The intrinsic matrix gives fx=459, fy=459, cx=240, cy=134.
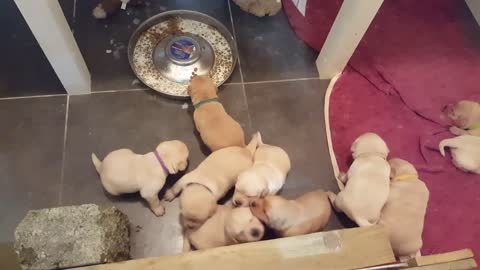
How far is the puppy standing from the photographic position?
1.32 metres

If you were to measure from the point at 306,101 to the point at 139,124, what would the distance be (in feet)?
1.91

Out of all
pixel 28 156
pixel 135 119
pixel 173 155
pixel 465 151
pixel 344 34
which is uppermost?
pixel 344 34

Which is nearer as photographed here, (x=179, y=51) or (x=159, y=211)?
(x=159, y=211)

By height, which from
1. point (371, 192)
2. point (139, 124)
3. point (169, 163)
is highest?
point (371, 192)

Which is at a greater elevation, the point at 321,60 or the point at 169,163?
the point at 321,60

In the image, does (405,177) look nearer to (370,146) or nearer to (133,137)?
(370,146)

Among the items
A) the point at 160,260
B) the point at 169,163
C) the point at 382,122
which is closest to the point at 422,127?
the point at 382,122

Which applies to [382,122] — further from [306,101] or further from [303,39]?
[303,39]

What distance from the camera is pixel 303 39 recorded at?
174cm

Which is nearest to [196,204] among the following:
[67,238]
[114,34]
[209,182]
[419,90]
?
[209,182]

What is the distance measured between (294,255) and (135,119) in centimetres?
74

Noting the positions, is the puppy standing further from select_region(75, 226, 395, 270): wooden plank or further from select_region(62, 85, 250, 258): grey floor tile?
select_region(75, 226, 395, 270): wooden plank

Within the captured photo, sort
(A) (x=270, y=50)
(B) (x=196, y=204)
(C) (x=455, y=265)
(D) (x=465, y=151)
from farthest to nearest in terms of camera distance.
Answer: (A) (x=270, y=50) → (D) (x=465, y=151) → (B) (x=196, y=204) → (C) (x=455, y=265)

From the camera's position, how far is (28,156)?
4.69 ft
